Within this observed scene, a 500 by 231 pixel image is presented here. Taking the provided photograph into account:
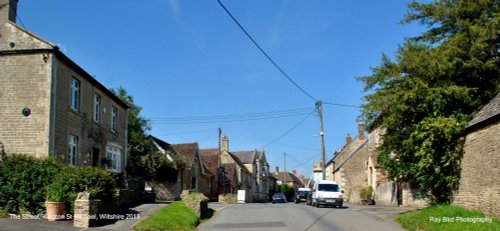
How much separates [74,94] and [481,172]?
57.7 feet

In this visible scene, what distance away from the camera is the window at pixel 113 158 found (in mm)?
27062

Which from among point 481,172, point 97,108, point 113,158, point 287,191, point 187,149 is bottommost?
point 287,191

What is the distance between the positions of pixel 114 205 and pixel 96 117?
7.90m

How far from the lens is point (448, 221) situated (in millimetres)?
14852

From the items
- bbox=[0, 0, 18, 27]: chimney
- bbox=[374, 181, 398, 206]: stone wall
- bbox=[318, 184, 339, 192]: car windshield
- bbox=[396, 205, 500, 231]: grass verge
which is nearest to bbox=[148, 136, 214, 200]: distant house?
bbox=[318, 184, 339, 192]: car windshield

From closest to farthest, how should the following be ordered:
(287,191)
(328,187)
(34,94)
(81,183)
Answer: (81,183) → (34,94) → (328,187) → (287,191)

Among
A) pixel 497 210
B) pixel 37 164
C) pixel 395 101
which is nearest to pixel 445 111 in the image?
pixel 395 101

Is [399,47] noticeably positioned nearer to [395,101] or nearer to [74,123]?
[395,101]

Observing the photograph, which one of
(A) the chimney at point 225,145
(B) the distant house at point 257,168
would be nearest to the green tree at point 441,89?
(A) the chimney at point 225,145

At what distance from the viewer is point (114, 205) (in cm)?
1900

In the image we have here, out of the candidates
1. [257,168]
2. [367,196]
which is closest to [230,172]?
[257,168]

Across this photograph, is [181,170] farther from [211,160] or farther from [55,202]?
[55,202]

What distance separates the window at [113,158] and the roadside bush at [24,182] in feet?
27.8

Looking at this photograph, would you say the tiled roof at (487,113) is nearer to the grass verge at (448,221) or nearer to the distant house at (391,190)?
the grass verge at (448,221)
